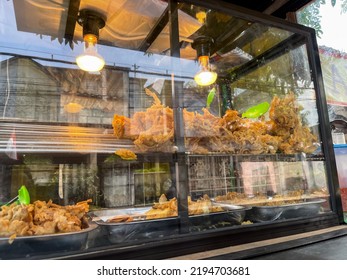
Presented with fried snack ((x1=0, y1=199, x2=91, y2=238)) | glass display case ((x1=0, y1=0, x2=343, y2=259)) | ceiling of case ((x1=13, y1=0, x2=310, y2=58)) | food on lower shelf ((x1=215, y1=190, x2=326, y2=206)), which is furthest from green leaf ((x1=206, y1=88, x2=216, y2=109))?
fried snack ((x1=0, y1=199, x2=91, y2=238))

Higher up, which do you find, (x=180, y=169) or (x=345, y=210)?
(x=180, y=169)

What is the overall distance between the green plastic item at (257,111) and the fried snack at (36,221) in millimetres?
1454

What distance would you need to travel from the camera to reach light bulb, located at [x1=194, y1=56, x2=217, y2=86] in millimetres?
1729

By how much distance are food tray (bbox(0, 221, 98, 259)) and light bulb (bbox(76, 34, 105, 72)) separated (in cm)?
126

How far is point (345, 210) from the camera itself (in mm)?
1623

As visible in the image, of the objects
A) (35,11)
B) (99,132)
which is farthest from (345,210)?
(35,11)

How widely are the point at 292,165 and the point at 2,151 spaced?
189 centimetres

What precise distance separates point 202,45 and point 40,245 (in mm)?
1641

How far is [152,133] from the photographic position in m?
1.28

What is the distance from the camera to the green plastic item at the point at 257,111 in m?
1.82

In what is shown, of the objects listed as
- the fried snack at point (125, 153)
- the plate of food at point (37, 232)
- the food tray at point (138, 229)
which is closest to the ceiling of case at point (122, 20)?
the fried snack at point (125, 153)

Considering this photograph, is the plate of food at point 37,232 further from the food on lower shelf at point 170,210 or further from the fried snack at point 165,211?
the fried snack at point 165,211
